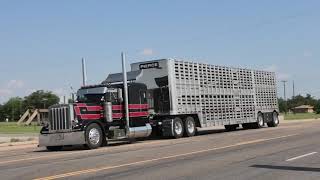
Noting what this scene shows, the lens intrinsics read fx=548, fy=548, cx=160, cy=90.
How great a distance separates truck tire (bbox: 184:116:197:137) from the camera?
97.8ft

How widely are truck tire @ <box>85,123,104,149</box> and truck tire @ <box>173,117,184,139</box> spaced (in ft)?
20.9

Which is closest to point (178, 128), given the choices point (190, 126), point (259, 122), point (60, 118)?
point (190, 126)

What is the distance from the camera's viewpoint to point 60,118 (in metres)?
22.5

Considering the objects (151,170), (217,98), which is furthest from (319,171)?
(217,98)

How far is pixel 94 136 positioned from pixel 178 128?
7.38 meters

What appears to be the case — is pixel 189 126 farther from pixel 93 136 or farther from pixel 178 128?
pixel 93 136

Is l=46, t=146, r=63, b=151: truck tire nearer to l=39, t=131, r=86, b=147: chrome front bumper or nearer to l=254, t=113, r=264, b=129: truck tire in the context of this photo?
l=39, t=131, r=86, b=147: chrome front bumper

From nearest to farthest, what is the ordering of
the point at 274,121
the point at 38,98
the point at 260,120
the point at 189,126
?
1. the point at 189,126
2. the point at 260,120
3. the point at 274,121
4. the point at 38,98

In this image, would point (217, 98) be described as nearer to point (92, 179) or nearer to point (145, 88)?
point (145, 88)

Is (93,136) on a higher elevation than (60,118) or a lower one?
lower

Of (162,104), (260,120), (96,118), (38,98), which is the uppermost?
(38,98)

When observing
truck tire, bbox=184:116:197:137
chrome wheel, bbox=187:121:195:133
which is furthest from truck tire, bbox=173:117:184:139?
chrome wheel, bbox=187:121:195:133

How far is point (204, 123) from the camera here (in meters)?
31.3

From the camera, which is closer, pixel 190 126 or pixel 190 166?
pixel 190 166
